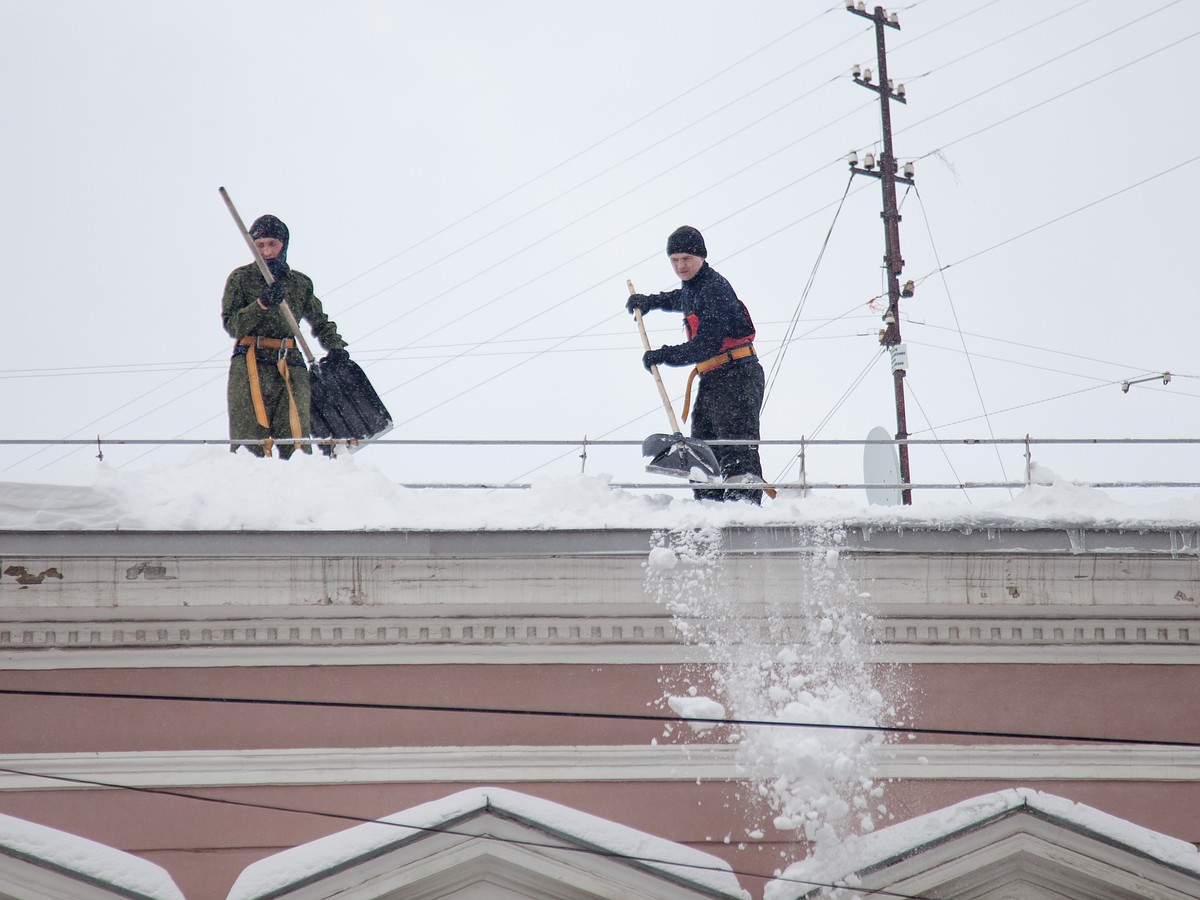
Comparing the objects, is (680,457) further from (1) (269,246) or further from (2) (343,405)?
(1) (269,246)

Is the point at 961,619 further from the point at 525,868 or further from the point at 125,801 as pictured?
the point at 125,801

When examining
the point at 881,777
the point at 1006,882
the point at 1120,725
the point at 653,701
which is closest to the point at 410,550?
the point at 653,701

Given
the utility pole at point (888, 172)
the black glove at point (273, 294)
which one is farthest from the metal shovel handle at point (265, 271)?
the utility pole at point (888, 172)

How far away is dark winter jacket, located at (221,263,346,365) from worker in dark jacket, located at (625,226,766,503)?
2.05m

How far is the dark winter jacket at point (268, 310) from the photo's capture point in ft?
22.2

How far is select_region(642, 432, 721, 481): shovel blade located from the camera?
5926 millimetres

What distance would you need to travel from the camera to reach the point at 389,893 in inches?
179

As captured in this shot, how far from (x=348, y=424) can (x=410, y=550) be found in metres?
2.24

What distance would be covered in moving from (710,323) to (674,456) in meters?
0.97

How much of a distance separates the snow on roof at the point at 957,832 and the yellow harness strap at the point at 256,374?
3.67 m

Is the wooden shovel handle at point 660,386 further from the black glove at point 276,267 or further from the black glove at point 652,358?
the black glove at point 276,267

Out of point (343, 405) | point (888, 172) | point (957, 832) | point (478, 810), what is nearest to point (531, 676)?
point (478, 810)

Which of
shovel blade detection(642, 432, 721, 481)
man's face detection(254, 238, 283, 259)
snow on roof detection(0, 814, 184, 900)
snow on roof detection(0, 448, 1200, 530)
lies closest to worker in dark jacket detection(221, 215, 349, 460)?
man's face detection(254, 238, 283, 259)

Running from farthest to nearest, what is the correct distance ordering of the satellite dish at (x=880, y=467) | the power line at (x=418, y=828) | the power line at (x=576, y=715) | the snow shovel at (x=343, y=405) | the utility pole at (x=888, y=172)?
the utility pole at (x=888, y=172) → the satellite dish at (x=880, y=467) → the snow shovel at (x=343, y=405) → the power line at (x=576, y=715) → the power line at (x=418, y=828)
